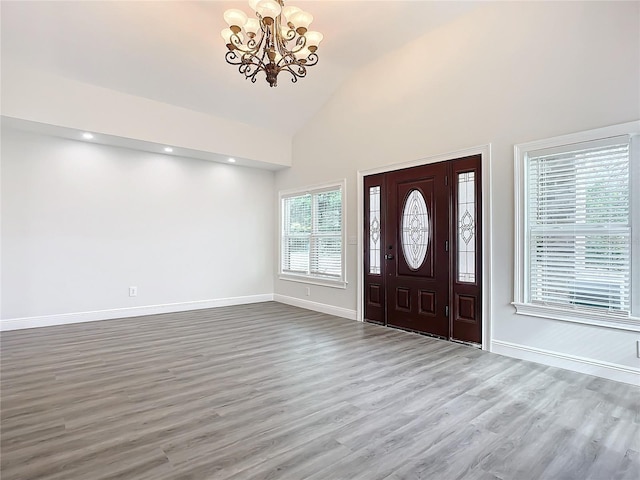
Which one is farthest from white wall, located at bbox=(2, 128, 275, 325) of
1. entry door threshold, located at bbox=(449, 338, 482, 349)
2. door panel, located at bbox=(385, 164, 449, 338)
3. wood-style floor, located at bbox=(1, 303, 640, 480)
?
entry door threshold, located at bbox=(449, 338, 482, 349)

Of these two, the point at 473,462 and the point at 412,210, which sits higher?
the point at 412,210

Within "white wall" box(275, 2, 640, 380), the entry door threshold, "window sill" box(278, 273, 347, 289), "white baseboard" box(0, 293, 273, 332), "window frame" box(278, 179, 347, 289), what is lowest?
the entry door threshold

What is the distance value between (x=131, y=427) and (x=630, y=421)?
10.9 ft

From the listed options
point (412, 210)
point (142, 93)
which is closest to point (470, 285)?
point (412, 210)

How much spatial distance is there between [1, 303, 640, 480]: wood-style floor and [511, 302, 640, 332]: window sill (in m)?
0.49

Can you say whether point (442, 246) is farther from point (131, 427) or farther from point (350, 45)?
point (131, 427)

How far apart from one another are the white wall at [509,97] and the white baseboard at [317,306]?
2.26 m

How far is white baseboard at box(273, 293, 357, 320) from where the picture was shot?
18.3 feet

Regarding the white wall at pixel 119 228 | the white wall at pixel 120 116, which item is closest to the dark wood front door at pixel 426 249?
the white wall at pixel 120 116

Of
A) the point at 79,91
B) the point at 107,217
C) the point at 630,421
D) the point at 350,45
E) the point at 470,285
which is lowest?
the point at 630,421

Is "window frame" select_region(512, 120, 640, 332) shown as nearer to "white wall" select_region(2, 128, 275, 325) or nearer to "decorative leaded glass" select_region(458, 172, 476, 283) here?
"decorative leaded glass" select_region(458, 172, 476, 283)

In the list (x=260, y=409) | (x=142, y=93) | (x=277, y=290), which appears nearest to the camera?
(x=260, y=409)

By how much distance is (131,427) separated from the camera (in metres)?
2.23

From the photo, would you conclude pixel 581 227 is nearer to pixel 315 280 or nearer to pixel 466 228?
pixel 466 228
